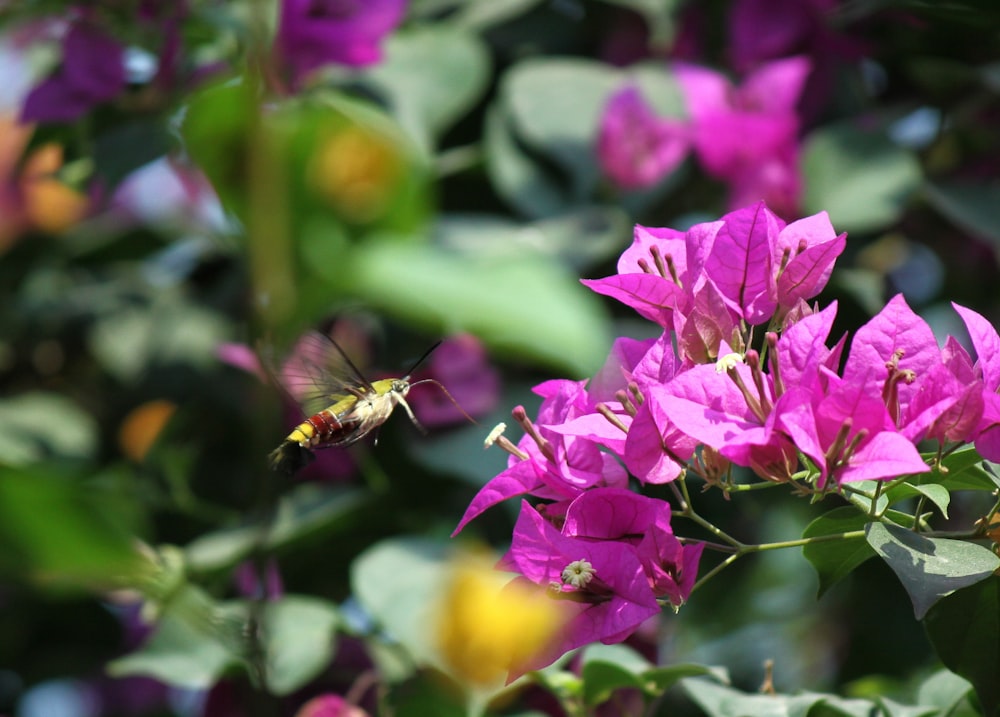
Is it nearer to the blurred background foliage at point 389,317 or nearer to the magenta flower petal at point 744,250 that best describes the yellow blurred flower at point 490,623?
the magenta flower petal at point 744,250

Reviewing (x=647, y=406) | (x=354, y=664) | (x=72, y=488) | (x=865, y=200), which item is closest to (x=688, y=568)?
(x=647, y=406)

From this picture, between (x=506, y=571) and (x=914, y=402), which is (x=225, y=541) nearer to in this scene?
(x=506, y=571)

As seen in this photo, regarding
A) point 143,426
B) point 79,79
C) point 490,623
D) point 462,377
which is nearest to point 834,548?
point 490,623

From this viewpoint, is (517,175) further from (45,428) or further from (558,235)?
(45,428)

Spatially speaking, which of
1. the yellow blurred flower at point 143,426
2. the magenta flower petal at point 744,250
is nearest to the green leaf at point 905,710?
the magenta flower petal at point 744,250

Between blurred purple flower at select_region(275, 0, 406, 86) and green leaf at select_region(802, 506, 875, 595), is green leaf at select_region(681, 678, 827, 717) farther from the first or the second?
blurred purple flower at select_region(275, 0, 406, 86)

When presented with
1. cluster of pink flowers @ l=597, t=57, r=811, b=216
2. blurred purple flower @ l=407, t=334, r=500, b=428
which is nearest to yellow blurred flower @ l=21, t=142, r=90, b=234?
blurred purple flower @ l=407, t=334, r=500, b=428
